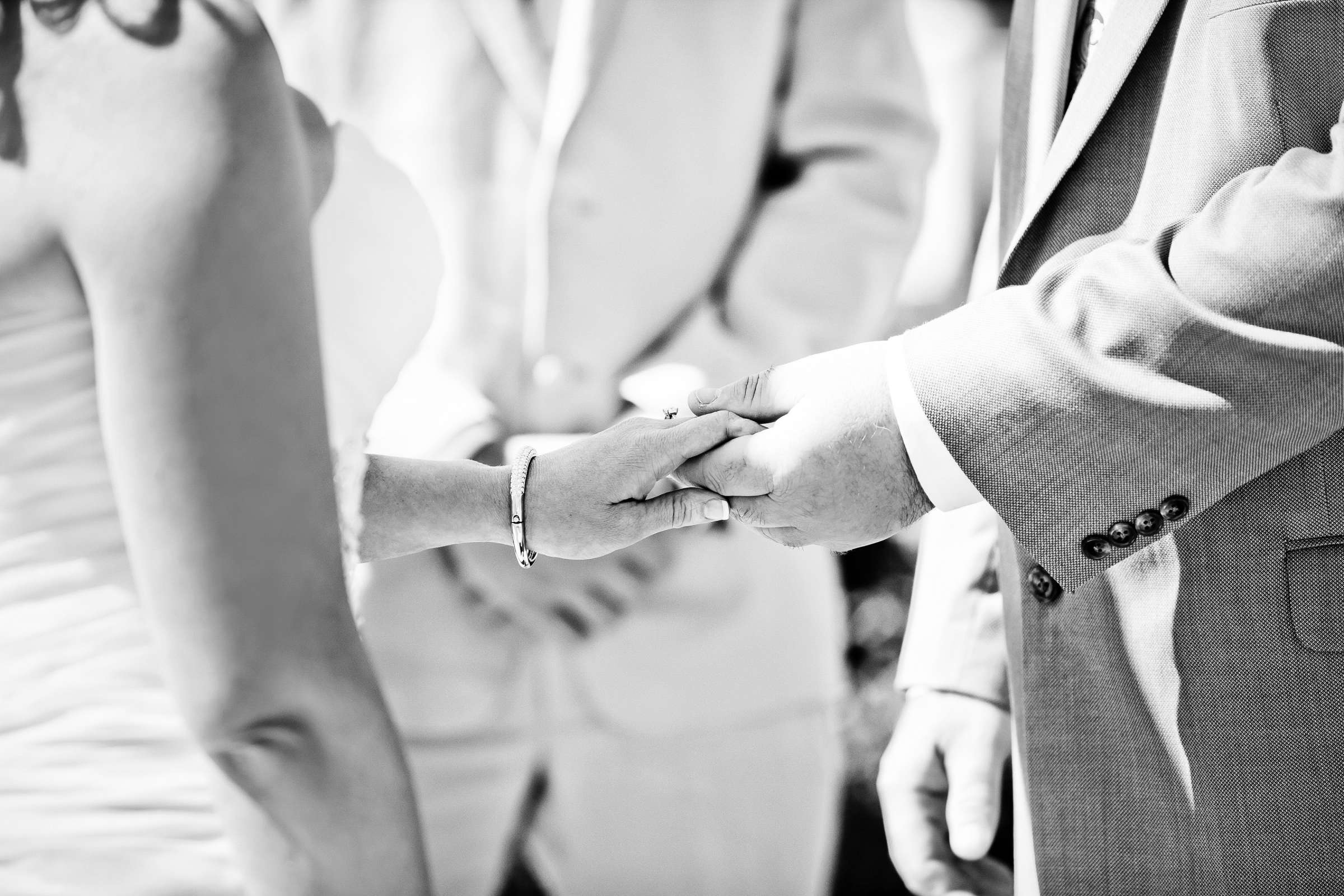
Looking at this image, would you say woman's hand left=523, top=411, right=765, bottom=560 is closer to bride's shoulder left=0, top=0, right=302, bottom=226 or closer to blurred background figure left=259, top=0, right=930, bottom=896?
blurred background figure left=259, top=0, right=930, bottom=896

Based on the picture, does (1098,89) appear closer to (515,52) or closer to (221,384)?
(515,52)

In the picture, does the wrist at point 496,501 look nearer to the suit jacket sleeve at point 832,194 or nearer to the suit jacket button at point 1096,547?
the suit jacket sleeve at point 832,194

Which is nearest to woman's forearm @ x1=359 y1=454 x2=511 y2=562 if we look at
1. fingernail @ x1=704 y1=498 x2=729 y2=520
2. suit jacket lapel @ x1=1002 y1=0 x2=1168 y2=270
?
fingernail @ x1=704 y1=498 x2=729 y2=520

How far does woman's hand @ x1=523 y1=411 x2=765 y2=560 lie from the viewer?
116 cm

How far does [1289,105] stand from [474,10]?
2.87ft

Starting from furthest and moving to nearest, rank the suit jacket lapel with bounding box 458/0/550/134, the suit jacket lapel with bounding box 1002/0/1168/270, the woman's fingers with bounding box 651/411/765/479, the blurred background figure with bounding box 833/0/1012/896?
the blurred background figure with bounding box 833/0/1012/896, the suit jacket lapel with bounding box 458/0/550/134, the woman's fingers with bounding box 651/411/765/479, the suit jacket lapel with bounding box 1002/0/1168/270

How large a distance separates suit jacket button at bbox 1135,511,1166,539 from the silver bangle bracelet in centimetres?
63

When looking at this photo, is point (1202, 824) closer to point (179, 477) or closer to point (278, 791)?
point (278, 791)

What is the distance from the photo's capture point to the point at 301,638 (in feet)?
3.69

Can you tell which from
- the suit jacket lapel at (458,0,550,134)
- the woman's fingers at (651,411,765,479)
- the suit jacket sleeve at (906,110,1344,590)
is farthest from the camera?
the suit jacket lapel at (458,0,550,134)

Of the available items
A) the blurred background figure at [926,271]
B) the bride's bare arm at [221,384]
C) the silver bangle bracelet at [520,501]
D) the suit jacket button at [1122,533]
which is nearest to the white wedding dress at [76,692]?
the bride's bare arm at [221,384]

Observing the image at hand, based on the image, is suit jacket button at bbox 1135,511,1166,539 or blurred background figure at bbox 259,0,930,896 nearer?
suit jacket button at bbox 1135,511,1166,539

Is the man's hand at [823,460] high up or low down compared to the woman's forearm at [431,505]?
up

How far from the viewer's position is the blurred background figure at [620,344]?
1295mm
